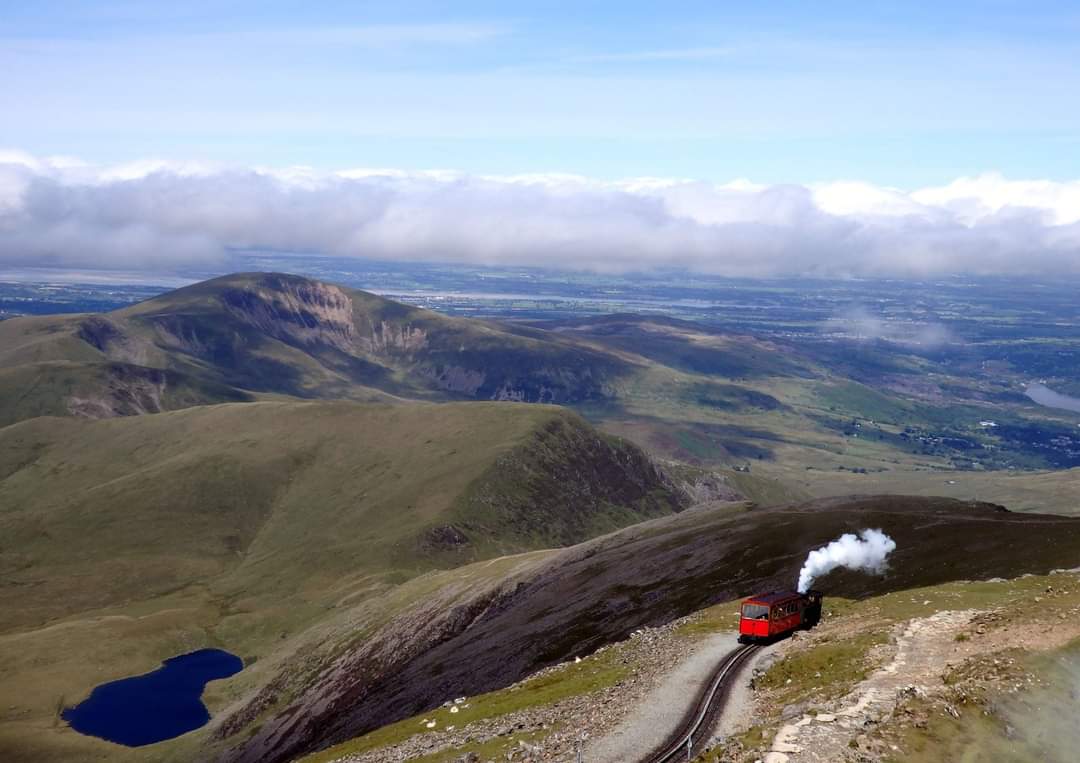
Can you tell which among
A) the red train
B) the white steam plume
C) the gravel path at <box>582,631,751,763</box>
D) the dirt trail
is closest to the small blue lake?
the white steam plume

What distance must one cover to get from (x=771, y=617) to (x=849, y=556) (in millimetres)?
31638

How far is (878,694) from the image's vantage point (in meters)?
46.6

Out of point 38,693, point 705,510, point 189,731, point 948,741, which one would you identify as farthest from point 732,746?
point 38,693

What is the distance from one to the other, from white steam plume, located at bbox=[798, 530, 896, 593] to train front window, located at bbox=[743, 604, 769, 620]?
2295 cm

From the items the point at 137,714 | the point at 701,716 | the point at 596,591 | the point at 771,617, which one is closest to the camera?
the point at 701,716

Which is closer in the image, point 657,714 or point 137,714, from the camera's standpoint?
point 657,714

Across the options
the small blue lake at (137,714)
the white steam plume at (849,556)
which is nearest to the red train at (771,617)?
the white steam plume at (849,556)

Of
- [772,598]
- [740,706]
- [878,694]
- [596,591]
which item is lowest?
[596,591]

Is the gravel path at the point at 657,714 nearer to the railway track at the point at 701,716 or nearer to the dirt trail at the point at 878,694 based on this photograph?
the railway track at the point at 701,716

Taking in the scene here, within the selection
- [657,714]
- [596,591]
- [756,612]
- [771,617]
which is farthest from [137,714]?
[657,714]

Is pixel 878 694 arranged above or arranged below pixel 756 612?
above

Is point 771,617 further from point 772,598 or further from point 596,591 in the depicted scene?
point 596,591

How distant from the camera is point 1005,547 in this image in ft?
287

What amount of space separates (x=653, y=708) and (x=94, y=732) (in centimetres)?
15680
